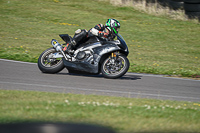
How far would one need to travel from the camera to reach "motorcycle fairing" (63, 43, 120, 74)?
8375 millimetres

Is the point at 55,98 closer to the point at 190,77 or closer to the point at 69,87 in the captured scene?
the point at 69,87

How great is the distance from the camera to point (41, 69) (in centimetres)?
865

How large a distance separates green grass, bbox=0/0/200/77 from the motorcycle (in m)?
2.32

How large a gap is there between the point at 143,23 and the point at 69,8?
6.50 m

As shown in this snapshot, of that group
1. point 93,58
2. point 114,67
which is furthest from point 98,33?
point 114,67

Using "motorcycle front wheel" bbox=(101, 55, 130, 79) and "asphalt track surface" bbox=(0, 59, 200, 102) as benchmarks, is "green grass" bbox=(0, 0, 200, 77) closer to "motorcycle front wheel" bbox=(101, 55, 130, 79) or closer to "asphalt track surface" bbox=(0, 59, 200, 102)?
"asphalt track surface" bbox=(0, 59, 200, 102)

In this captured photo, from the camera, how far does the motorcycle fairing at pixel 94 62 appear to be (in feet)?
27.5

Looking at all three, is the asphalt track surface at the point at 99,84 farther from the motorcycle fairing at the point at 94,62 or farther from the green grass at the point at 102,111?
the green grass at the point at 102,111

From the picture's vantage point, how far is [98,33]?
27.7 ft

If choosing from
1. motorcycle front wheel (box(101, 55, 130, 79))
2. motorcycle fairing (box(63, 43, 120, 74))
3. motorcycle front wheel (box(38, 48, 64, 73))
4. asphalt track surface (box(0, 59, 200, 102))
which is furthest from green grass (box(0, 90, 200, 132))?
motorcycle front wheel (box(38, 48, 64, 73))

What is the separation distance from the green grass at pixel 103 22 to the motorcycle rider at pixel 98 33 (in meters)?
2.50

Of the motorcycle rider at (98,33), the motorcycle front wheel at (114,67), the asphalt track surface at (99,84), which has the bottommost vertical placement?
the asphalt track surface at (99,84)

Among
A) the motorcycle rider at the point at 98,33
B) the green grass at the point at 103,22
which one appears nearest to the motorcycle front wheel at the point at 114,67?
the motorcycle rider at the point at 98,33

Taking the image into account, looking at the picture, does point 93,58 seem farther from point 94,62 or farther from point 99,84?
point 99,84
